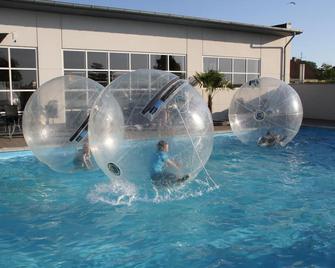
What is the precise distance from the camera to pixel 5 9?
15195 mm

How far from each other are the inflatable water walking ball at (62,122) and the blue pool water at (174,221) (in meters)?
0.71

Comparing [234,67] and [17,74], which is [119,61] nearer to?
[17,74]

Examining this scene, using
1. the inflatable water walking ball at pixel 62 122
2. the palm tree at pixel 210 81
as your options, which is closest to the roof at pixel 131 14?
the palm tree at pixel 210 81

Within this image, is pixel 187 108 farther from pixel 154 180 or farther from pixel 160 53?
pixel 160 53

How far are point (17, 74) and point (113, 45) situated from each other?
4.07m

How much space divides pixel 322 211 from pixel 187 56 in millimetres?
13807

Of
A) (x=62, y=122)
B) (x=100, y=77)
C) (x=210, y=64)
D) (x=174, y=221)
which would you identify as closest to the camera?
(x=174, y=221)

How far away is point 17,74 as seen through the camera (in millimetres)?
15805

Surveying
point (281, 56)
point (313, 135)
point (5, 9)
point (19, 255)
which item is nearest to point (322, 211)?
point (19, 255)

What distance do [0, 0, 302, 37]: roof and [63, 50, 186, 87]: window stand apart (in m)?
1.51

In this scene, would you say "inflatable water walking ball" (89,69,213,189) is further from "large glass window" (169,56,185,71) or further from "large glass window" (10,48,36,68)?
"large glass window" (169,56,185,71)

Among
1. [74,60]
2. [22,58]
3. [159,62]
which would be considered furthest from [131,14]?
[22,58]

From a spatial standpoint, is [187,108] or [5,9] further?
[5,9]

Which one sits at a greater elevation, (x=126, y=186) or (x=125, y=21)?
(x=125, y=21)
